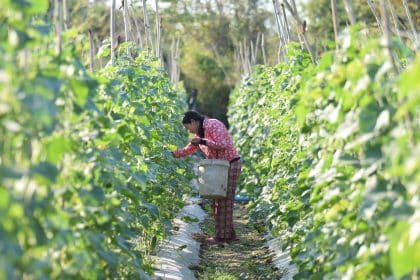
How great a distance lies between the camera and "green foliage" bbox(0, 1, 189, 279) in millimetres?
2742

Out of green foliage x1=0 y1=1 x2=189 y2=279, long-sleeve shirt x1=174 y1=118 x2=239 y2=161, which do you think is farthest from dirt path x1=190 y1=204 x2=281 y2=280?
green foliage x1=0 y1=1 x2=189 y2=279

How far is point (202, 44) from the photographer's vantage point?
3081 centimetres

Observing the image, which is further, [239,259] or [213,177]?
[213,177]

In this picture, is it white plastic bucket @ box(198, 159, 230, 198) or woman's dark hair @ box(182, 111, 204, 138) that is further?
woman's dark hair @ box(182, 111, 204, 138)

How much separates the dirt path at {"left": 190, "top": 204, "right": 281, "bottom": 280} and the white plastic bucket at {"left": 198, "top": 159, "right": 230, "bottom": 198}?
1.82ft

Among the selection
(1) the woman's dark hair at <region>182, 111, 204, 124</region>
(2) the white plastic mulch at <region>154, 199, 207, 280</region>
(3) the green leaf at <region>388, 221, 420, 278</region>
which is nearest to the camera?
(3) the green leaf at <region>388, 221, 420, 278</region>

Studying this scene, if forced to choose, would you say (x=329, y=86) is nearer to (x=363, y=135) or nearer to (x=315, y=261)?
(x=363, y=135)

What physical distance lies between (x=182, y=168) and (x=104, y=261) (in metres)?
4.43

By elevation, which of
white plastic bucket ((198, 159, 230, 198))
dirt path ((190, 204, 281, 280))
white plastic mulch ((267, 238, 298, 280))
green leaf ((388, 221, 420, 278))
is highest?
green leaf ((388, 221, 420, 278))

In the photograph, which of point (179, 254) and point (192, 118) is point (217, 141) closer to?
point (192, 118)

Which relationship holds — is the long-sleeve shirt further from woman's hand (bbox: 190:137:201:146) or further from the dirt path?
the dirt path

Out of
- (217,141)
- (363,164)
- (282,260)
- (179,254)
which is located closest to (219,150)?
(217,141)

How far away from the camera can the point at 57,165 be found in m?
3.41

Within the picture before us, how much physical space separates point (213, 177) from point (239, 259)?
0.76 meters
